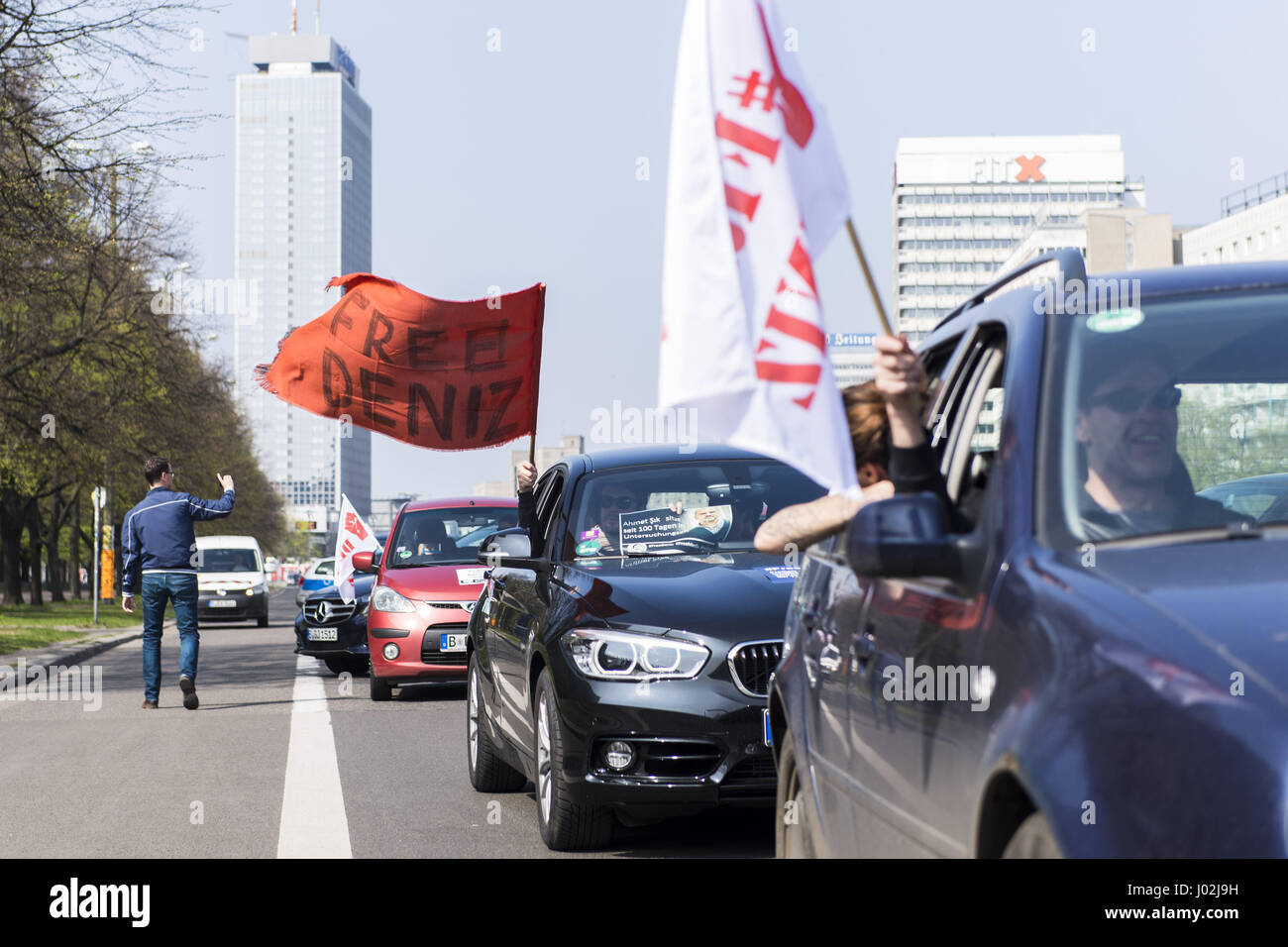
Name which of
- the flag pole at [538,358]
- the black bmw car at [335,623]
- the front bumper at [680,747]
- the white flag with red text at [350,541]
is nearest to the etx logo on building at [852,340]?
the white flag with red text at [350,541]

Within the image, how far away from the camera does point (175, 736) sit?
41.3 ft

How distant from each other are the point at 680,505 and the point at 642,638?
4.84ft

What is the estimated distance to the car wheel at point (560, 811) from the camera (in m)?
6.78

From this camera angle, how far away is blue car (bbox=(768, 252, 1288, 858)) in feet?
8.11

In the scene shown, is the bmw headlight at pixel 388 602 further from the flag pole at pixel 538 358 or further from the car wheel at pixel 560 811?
the car wheel at pixel 560 811

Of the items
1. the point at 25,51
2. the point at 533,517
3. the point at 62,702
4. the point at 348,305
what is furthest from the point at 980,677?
the point at 25,51

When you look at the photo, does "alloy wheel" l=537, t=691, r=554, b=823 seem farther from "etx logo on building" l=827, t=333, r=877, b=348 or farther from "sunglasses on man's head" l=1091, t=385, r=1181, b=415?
"etx logo on building" l=827, t=333, r=877, b=348

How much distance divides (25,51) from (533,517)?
49.7 ft

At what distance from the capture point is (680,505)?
26.3 feet
